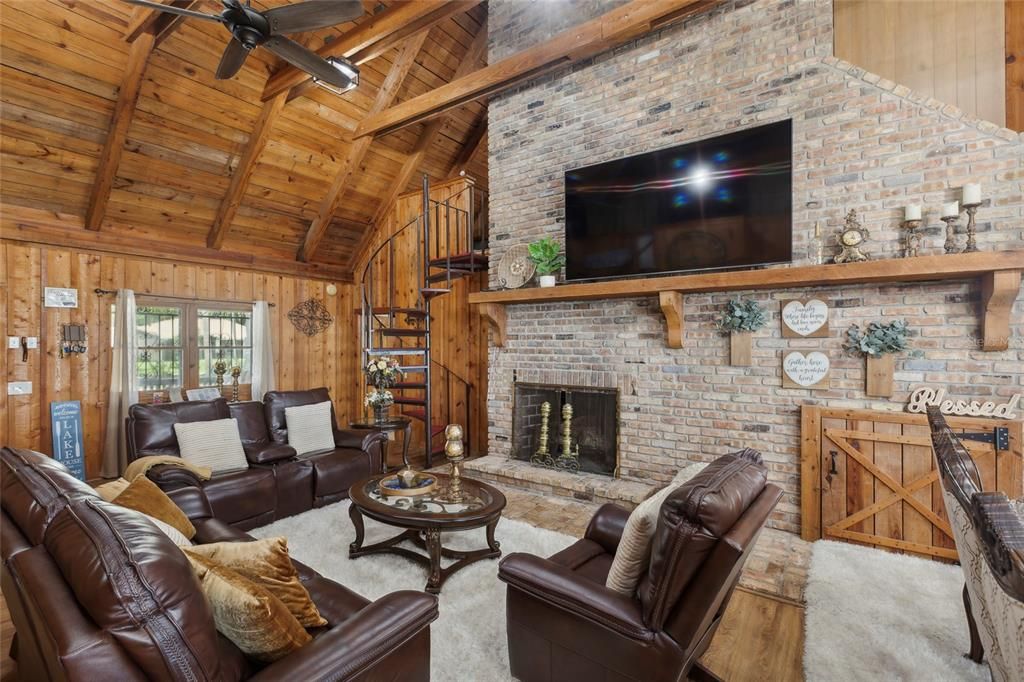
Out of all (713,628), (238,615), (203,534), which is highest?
(238,615)

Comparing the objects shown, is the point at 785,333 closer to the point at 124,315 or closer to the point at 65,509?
the point at 65,509

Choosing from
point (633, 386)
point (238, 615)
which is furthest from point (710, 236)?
point (238, 615)

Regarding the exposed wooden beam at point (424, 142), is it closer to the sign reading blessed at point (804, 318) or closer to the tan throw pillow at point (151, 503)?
the sign reading blessed at point (804, 318)

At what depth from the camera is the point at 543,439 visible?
483 centimetres

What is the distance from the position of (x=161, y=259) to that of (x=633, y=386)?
5639 mm

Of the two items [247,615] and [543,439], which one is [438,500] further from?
[543,439]

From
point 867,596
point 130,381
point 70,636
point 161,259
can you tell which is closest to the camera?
point 70,636

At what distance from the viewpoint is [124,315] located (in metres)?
5.29

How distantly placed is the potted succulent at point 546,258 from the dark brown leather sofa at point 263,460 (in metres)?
2.20

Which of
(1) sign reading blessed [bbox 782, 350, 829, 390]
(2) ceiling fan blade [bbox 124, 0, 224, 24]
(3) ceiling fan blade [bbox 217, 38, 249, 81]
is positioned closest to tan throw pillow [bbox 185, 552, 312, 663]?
(2) ceiling fan blade [bbox 124, 0, 224, 24]

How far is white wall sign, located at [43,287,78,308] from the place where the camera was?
4883 millimetres

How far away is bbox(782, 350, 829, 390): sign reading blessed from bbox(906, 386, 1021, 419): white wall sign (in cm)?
49

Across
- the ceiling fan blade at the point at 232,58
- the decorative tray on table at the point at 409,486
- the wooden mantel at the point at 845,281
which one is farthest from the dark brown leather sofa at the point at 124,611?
the wooden mantel at the point at 845,281

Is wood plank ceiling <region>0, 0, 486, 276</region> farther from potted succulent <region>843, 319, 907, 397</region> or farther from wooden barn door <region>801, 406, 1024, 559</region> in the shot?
wooden barn door <region>801, 406, 1024, 559</region>
